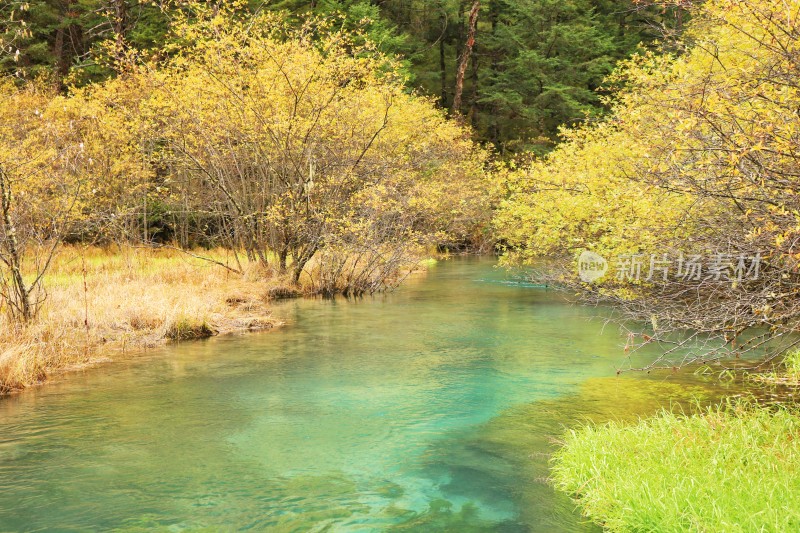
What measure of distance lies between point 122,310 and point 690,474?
13761mm

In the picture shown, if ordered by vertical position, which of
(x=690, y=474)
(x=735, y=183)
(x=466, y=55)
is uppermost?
(x=466, y=55)

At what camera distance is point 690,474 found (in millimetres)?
6922

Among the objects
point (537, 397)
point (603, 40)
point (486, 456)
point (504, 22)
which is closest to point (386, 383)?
point (537, 397)

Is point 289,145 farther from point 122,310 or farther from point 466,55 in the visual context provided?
point 466,55

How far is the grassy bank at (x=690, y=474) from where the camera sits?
19.9ft

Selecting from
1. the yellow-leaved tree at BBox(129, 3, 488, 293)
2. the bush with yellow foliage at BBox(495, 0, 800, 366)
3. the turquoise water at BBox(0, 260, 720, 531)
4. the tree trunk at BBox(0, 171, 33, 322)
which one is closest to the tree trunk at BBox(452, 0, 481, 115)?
the yellow-leaved tree at BBox(129, 3, 488, 293)

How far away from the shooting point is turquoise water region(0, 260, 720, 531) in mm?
7281

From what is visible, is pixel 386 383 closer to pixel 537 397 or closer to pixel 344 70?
pixel 537 397

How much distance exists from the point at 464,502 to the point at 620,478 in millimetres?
1638

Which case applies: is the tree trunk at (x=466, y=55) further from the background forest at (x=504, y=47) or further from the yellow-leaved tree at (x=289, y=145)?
the yellow-leaved tree at (x=289, y=145)

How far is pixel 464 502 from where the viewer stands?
750 cm

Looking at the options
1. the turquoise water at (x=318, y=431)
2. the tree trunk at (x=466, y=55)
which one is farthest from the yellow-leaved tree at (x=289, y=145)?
the tree trunk at (x=466, y=55)

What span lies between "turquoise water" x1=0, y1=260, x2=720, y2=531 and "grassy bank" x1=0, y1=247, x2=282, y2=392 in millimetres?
753

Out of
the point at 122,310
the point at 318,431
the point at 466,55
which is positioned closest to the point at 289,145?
the point at 122,310
